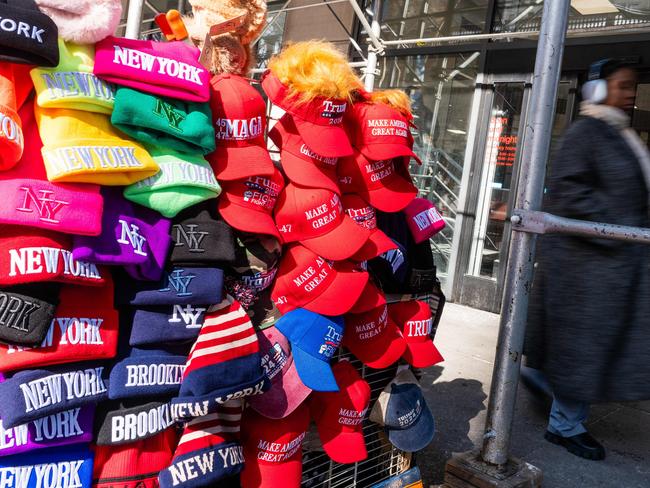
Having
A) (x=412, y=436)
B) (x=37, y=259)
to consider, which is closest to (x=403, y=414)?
(x=412, y=436)

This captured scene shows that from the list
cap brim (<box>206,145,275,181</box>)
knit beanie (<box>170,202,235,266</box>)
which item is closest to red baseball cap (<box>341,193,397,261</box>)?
cap brim (<box>206,145,275,181</box>)

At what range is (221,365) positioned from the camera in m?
1.37

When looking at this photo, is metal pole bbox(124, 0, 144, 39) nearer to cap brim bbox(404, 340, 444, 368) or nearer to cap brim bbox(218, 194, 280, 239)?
cap brim bbox(218, 194, 280, 239)

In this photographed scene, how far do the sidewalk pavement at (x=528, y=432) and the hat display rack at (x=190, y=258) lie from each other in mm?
1008

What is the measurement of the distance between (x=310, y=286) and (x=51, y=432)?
29.2 inches

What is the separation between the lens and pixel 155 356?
1.35 m

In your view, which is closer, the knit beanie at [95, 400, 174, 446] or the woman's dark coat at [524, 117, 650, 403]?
the knit beanie at [95, 400, 174, 446]

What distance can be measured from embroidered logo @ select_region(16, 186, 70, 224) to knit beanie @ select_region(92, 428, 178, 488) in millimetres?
579

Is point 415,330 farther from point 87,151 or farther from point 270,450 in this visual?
point 87,151

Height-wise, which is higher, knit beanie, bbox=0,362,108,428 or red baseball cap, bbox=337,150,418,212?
red baseball cap, bbox=337,150,418,212

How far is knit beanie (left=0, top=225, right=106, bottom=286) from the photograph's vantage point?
112cm

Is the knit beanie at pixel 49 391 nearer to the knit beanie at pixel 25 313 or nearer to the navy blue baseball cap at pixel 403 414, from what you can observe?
the knit beanie at pixel 25 313

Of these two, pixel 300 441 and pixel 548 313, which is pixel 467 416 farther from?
pixel 300 441

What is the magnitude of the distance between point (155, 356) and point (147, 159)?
47 cm
